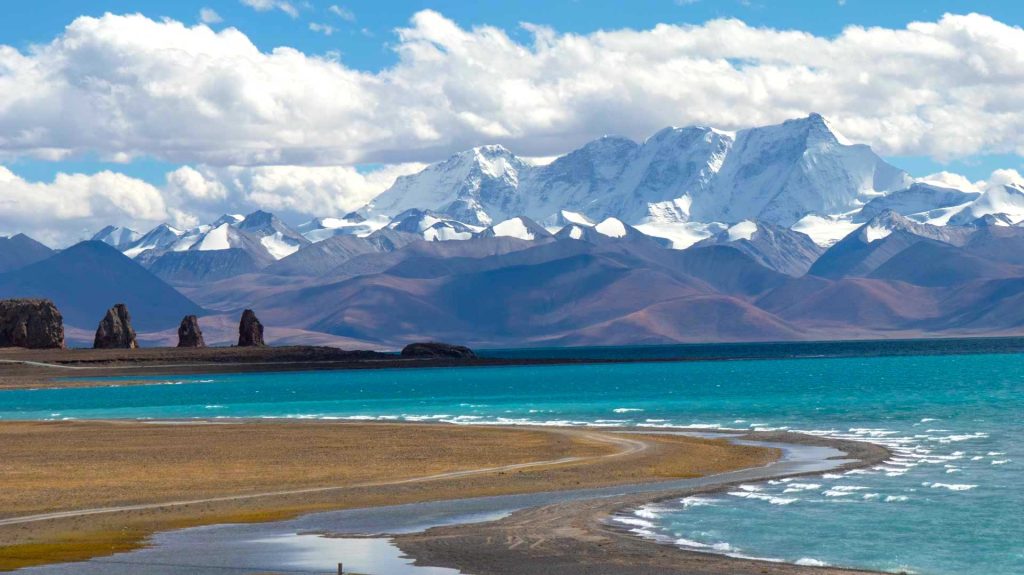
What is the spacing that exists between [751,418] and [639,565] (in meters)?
55.9

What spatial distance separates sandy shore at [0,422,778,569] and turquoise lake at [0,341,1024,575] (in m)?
7.50

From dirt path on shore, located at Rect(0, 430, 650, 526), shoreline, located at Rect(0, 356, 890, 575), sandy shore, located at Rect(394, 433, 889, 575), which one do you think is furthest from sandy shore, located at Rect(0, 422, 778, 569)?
sandy shore, located at Rect(394, 433, 889, 575)

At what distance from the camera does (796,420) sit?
83.1m

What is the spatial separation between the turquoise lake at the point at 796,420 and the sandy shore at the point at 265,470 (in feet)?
24.6

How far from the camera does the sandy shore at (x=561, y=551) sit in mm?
31312

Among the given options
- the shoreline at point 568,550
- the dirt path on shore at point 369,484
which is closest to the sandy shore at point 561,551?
the shoreline at point 568,550

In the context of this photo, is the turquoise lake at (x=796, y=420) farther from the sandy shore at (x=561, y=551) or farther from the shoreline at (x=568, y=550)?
the sandy shore at (x=561, y=551)

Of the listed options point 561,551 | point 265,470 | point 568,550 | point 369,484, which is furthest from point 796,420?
point 561,551

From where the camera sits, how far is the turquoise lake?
3669 centimetres

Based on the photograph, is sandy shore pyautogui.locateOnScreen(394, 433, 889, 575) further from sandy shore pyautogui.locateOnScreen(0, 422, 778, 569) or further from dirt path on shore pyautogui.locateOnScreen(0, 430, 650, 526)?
dirt path on shore pyautogui.locateOnScreen(0, 430, 650, 526)

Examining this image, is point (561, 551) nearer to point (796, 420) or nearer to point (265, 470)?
point (265, 470)

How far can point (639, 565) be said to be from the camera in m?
31.6

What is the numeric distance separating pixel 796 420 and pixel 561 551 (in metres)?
52.1

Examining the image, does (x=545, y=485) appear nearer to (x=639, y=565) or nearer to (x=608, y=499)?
(x=608, y=499)
